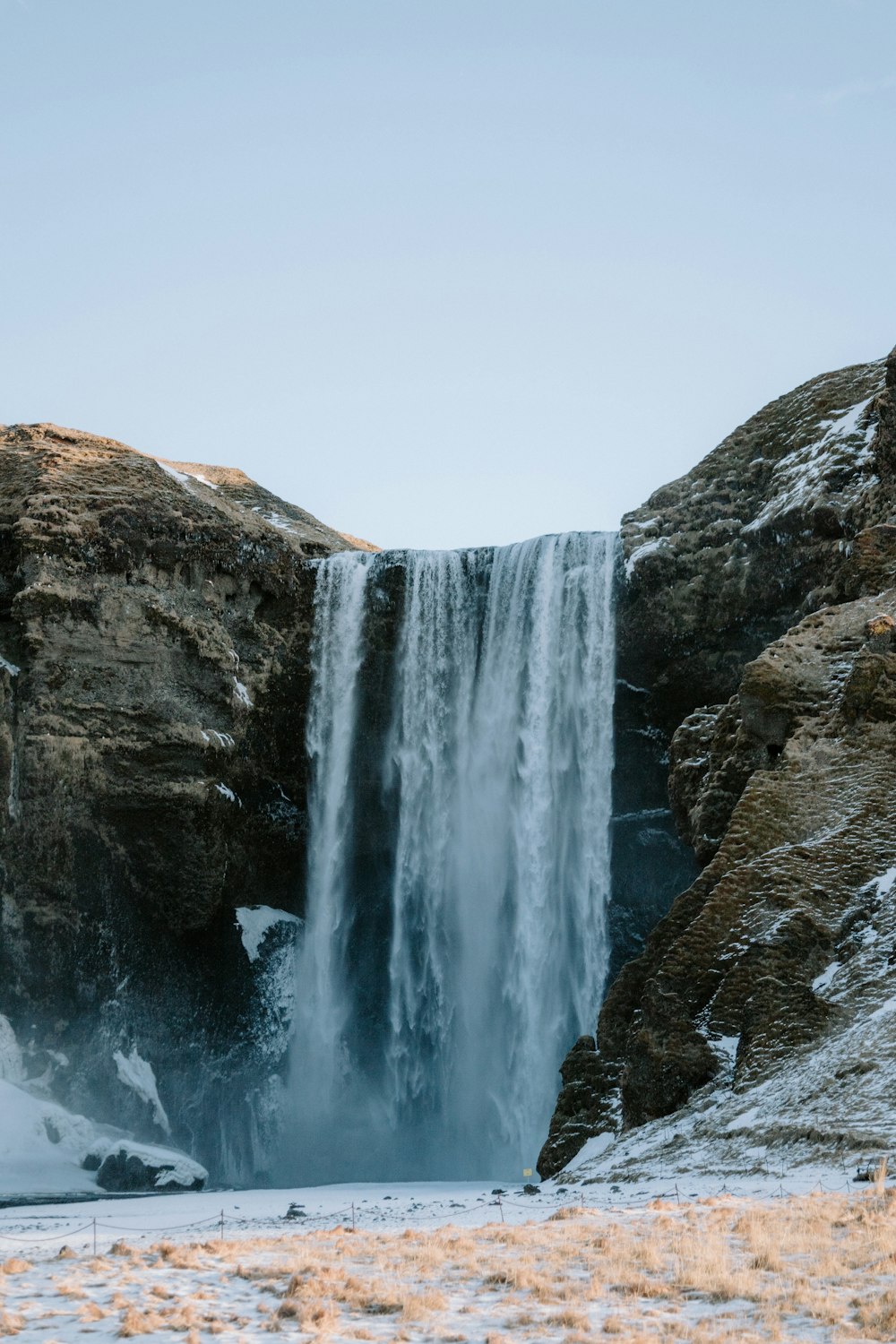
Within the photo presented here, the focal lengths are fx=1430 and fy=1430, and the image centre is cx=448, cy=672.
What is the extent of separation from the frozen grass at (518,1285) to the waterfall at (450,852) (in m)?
27.9


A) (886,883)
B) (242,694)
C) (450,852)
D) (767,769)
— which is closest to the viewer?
(886,883)

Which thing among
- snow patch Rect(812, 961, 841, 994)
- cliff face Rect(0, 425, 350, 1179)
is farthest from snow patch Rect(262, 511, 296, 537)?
snow patch Rect(812, 961, 841, 994)

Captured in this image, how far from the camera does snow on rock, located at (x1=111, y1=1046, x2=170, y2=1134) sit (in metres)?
46.0

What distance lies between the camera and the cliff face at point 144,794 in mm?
45781

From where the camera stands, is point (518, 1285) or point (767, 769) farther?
point (767, 769)

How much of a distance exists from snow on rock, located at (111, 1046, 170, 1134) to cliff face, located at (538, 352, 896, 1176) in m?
A: 16.9

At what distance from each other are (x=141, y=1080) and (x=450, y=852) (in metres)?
12.7

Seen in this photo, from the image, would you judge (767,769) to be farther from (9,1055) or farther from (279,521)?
(279,521)

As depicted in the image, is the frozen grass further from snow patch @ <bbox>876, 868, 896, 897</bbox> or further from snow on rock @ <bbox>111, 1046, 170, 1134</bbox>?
snow on rock @ <bbox>111, 1046, 170, 1134</bbox>

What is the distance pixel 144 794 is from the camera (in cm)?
4650

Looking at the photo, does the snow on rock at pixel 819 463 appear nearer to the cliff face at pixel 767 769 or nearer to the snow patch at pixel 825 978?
the cliff face at pixel 767 769

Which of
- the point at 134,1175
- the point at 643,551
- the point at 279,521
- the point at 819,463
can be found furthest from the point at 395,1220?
the point at 279,521

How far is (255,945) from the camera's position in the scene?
165ft

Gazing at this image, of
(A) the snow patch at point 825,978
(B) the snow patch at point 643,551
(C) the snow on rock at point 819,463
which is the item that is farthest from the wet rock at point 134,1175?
(C) the snow on rock at point 819,463
